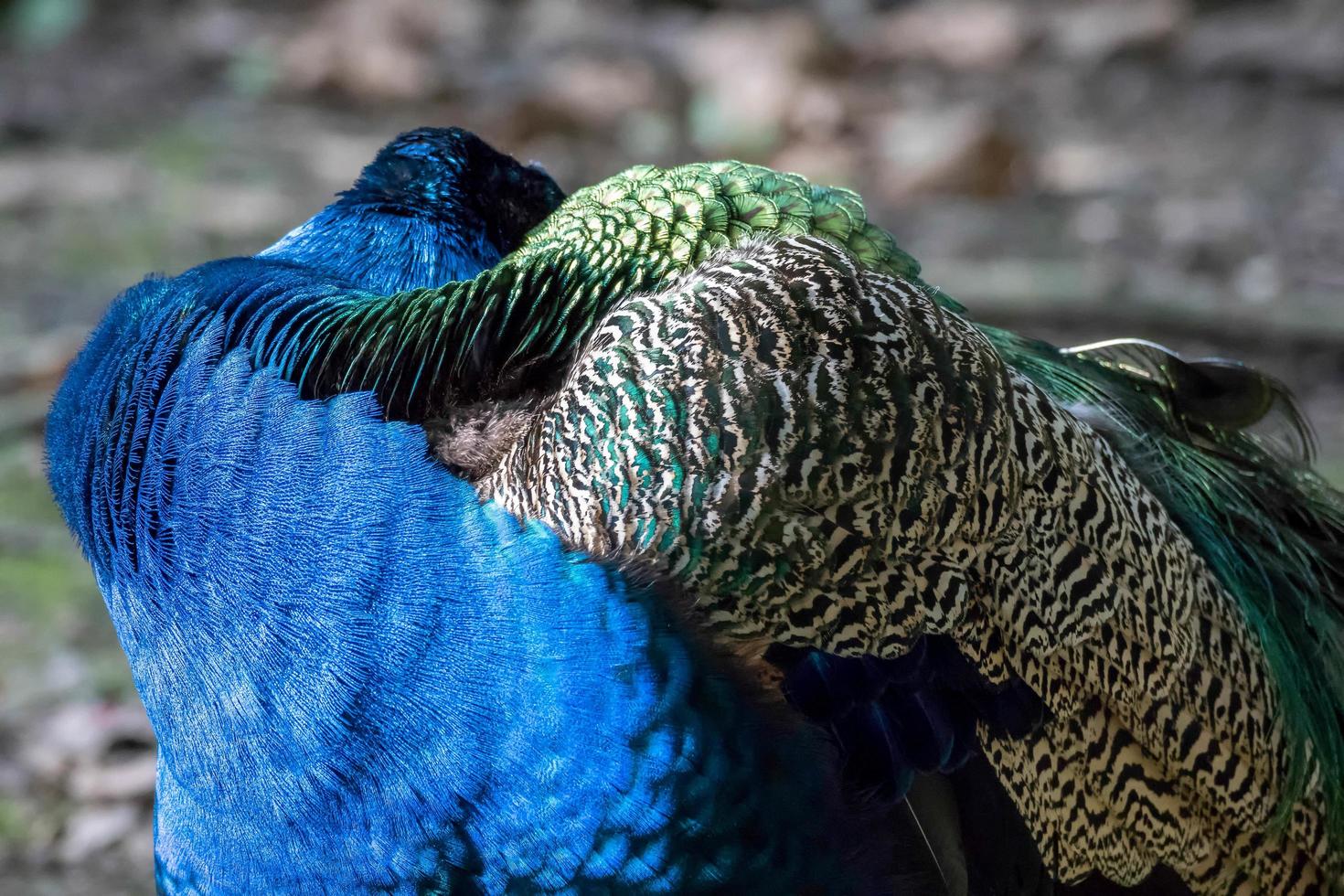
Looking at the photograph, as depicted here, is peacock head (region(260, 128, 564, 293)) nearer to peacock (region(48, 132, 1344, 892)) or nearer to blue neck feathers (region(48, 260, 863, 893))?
peacock (region(48, 132, 1344, 892))

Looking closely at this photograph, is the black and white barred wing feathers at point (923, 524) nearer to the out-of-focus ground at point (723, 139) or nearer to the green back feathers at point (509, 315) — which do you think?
the green back feathers at point (509, 315)

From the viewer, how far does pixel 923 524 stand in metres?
2.24

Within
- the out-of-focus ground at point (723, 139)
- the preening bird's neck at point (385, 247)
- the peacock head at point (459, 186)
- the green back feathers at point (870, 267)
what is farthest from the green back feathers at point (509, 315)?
the out-of-focus ground at point (723, 139)

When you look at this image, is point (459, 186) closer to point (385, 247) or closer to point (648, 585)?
point (385, 247)

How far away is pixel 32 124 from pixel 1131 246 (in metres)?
5.69

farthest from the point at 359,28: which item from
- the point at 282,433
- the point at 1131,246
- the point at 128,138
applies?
the point at 282,433

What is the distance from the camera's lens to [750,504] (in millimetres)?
2152

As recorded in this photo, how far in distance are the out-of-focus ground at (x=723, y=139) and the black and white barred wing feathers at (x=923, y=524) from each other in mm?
2205

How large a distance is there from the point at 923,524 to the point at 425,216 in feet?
3.89

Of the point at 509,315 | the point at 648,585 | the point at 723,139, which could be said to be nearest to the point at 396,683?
the point at 648,585

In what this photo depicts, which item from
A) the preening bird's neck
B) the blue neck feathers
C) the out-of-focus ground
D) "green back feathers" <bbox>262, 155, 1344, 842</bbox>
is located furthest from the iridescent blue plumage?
the out-of-focus ground

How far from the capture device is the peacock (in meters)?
2.14

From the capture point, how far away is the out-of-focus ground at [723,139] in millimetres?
5730

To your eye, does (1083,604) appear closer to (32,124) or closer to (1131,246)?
(1131,246)
